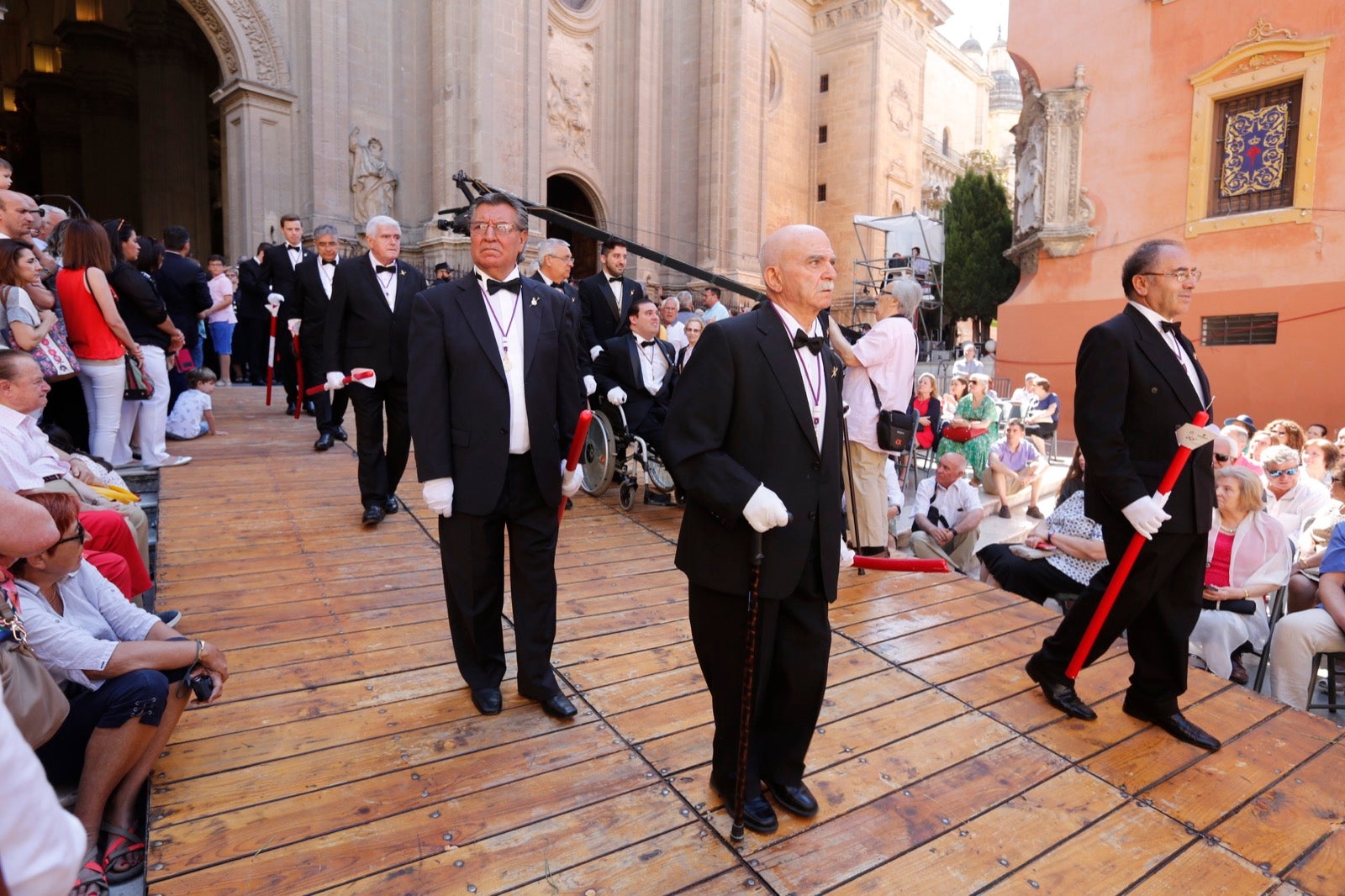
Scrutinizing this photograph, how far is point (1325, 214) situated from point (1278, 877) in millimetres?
12791

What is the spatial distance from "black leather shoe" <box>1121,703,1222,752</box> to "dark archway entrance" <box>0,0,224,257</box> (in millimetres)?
19553

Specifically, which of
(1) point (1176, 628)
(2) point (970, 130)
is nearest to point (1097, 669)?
(1) point (1176, 628)

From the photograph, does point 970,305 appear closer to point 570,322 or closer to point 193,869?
point 570,322

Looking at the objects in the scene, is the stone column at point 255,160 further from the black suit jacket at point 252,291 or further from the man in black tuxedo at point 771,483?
the man in black tuxedo at point 771,483

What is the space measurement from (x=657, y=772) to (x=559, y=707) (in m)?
0.53

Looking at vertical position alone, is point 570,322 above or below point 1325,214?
below

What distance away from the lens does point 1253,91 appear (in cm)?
1210

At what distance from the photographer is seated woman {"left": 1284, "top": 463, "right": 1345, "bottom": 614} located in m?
5.04

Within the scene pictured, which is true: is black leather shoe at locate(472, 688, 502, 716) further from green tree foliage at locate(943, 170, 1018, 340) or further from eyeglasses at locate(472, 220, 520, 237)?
green tree foliage at locate(943, 170, 1018, 340)

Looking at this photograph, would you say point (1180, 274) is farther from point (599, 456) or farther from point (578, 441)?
point (599, 456)

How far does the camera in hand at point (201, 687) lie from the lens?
2.65 metres

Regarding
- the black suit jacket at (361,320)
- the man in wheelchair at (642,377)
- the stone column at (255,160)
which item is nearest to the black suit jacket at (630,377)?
the man in wheelchair at (642,377)

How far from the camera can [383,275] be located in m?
5.58

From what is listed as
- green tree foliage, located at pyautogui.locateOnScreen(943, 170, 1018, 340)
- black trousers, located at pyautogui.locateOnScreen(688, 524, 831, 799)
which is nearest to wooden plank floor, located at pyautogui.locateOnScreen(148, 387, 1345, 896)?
black trousers, located at pyautogui.locateOnScreen(688, 524, 831, 799)
